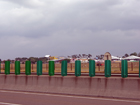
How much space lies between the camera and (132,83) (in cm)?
1290

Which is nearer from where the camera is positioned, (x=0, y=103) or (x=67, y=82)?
A: (x=0, y=103)

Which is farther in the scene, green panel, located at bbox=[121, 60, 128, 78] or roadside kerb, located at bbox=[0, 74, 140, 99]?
green panel, located at bbox=[121, 60, 128, 78]

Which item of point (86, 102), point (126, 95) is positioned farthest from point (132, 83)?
point (86, 102)

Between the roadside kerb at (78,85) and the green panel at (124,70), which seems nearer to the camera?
the roadside kerb at (78,85)

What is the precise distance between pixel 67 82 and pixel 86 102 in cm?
347

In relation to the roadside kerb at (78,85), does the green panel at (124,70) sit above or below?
above

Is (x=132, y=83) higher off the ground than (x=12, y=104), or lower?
higher

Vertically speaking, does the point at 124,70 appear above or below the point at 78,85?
above

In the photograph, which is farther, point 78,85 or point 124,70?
point 78,85

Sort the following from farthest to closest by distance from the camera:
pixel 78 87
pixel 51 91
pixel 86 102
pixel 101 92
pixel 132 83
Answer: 1. pixel 51 91
2. pixel 78 87
3. pixel 101 92
4. pixel 132 83
5. pixel 86 102

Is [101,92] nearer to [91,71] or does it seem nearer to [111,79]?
[111,79]

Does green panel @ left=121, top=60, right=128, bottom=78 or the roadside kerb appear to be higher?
green panel @ left=121, top=60, right=128, bottom=78

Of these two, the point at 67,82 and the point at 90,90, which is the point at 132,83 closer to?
the point at 90,90

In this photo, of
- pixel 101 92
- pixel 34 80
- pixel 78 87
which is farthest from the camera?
pixel 34 80
